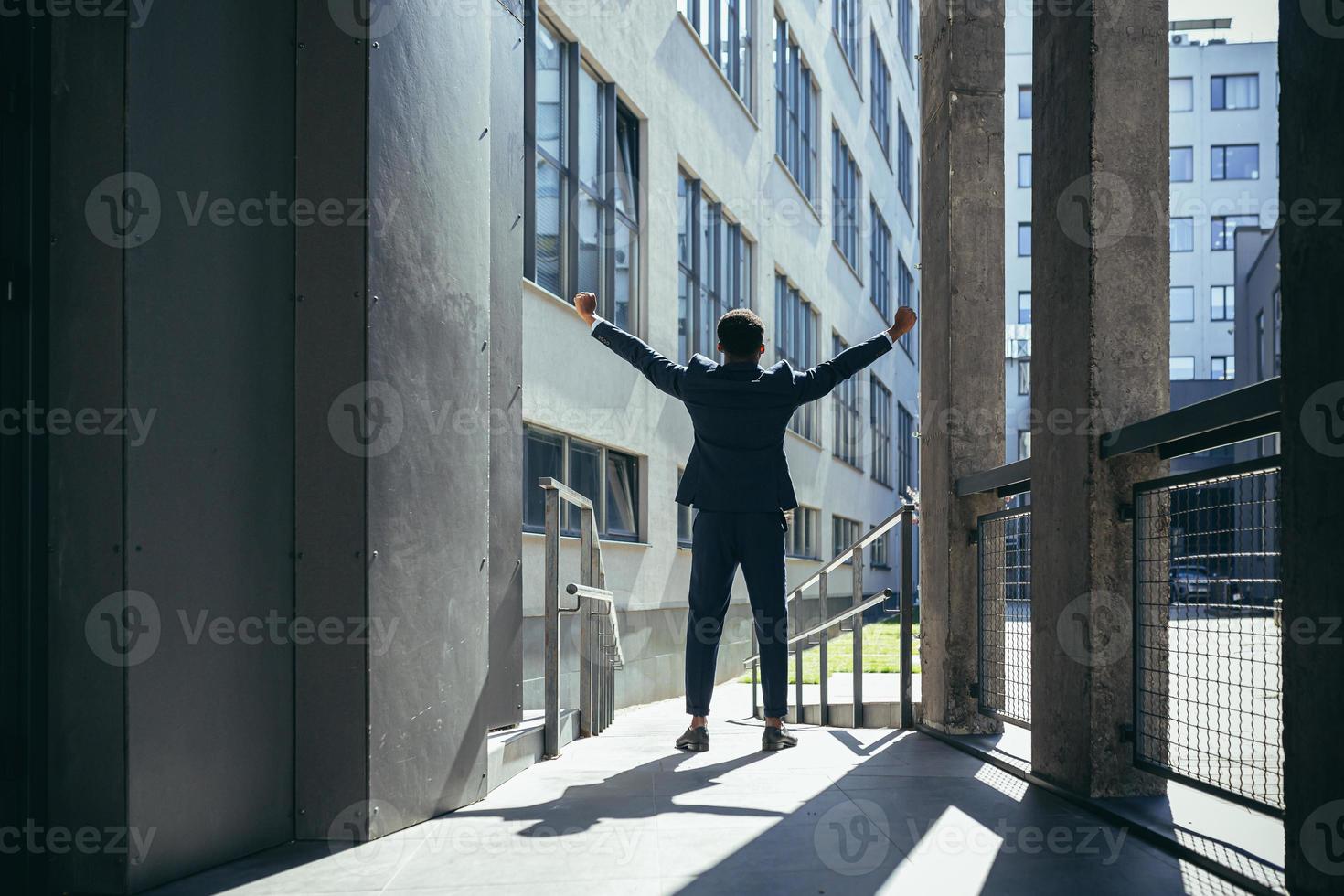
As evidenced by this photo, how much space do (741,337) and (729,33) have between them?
1268 centimetres

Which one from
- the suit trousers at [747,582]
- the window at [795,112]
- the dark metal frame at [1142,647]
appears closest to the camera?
the dark metal frame at [1142,647]

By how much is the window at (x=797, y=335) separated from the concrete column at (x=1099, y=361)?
1498 centimetres

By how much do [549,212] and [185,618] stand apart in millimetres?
7728

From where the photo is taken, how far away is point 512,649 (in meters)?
5.71

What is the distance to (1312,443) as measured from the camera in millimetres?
2729

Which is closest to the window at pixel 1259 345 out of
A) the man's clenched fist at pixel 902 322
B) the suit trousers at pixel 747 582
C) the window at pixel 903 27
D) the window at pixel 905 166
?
the window at pixel 905 166

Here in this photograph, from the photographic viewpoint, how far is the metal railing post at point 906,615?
6.51m

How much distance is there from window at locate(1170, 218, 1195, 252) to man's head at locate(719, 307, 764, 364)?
52.0 meters

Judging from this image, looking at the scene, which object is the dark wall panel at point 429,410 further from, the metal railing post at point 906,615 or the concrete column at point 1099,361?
the metal railing post at point 906,615

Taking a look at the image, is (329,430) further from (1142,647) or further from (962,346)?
(962,346)

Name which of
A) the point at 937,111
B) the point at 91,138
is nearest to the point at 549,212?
the point at 937,111

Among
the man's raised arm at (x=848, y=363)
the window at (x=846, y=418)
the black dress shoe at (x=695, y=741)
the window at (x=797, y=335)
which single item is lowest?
the black dress shoe at (x=695, y=741)


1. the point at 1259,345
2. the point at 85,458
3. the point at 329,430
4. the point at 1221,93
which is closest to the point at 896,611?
the point at 329,430

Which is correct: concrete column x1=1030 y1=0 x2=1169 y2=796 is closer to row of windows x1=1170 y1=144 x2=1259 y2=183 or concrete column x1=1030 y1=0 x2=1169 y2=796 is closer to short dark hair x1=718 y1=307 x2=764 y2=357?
short dark hair x1=718 y1=307 x2=764 y2=357
